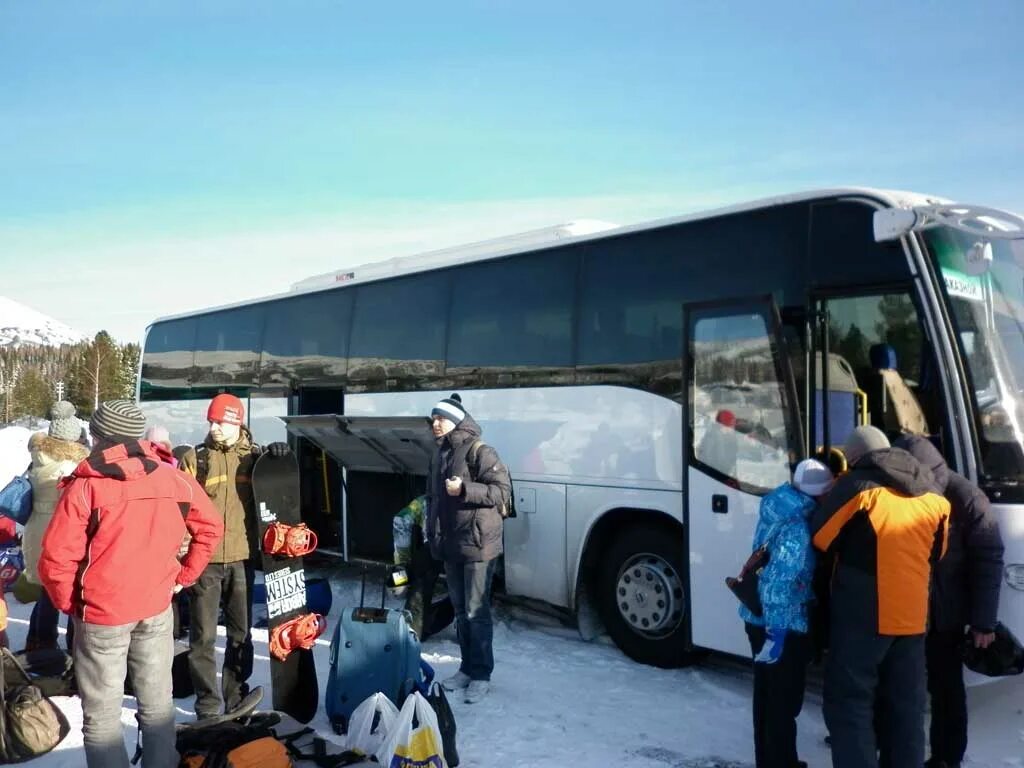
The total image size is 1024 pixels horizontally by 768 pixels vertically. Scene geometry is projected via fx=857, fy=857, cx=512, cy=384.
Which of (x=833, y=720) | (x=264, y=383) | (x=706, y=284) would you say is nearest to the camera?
(x=833, y=720)

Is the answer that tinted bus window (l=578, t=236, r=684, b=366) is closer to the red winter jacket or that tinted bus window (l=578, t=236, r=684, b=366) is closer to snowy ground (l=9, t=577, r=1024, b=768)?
snowy ground (l=9, t=577, r=1024, b=768)

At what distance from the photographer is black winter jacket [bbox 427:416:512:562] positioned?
232 inches

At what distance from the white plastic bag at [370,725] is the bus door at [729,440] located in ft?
7.82

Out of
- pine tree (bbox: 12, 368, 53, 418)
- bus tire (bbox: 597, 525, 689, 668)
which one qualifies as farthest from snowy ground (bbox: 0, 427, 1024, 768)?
pine tree (bbox: 12, 368, 53, 418)

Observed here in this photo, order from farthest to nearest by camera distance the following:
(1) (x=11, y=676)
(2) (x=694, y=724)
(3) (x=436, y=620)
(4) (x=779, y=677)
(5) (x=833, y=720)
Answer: (3) (x=436, y=620)
(2) (x=694, y=724)
(1) (x=11, y=676)
(4) (x=779, y=677)
(5) (x=833, y=720)

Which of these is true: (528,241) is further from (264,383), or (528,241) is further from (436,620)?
(264,383)

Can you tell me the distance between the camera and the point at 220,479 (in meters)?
5.34

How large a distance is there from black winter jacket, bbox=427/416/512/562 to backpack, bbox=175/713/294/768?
1.78 meters

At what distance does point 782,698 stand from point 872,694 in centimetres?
52

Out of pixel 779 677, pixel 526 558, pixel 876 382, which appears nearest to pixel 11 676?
pixel 526 558

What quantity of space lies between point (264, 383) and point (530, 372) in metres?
4.43

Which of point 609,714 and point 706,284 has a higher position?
point 706,284

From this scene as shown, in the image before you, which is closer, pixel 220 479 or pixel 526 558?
pixel 220 479

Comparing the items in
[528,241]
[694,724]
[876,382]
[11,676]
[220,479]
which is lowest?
[694,724]
